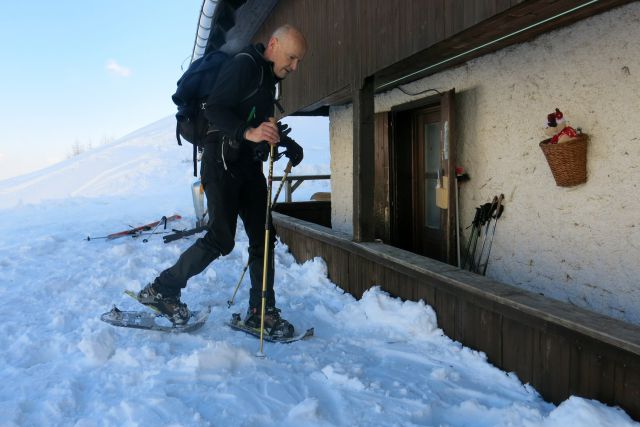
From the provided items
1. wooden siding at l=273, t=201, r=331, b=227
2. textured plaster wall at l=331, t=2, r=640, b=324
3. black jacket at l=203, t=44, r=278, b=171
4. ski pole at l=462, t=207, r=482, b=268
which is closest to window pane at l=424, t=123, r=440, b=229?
textured plaster wall at l=331, t=2, r=640, b=324

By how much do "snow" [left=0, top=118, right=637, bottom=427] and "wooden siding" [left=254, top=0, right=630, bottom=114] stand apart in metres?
2.06

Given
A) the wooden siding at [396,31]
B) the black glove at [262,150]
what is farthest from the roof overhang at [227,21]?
the black glove at [262,150]

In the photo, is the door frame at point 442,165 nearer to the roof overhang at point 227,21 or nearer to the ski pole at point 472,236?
the ski pole at point 472,236

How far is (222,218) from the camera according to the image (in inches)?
134

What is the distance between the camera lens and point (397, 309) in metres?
3.94

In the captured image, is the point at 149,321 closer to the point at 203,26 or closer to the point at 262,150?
the point at 262,150

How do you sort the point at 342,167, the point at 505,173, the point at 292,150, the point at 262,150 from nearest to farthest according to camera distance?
the point at 262,150 < the point at 292,150 < the point at 505,173 < the point at 342,167

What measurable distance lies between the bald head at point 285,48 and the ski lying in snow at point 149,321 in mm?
1886

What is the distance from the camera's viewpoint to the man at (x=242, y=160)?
313 cm

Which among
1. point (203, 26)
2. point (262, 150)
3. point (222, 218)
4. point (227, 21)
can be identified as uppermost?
point (227, 21)

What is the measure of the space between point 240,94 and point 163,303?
5.07ft

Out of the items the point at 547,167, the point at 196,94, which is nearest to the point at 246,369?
the point at 196,94

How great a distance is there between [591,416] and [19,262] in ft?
23.4

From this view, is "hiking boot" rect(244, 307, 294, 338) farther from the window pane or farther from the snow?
the window pane
